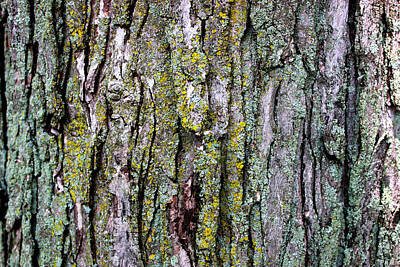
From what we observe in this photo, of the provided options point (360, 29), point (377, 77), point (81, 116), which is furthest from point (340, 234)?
point (81, 116)

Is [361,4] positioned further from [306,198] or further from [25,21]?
[25,21]

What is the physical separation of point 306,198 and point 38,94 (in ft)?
3.38

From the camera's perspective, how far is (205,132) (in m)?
1.00

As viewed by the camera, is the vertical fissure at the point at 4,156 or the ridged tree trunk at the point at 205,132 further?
the vertical fissure at the point at 4,156

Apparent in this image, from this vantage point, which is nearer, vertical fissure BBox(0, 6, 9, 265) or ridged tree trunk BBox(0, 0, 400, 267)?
ridged tree trunk BBox(0, 0, 400, 267)

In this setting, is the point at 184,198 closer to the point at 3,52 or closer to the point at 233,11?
the point at 233,11

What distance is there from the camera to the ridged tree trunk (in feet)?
3.33

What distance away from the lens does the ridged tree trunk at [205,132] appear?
1.01 meters

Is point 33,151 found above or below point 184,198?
above

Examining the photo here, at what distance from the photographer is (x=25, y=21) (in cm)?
112

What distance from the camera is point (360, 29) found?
1099mm

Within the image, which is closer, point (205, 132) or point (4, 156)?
point (205, 132)

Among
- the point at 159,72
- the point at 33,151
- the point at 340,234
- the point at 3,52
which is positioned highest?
the point at 3,52

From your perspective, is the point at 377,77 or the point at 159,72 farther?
the point at 377,77
